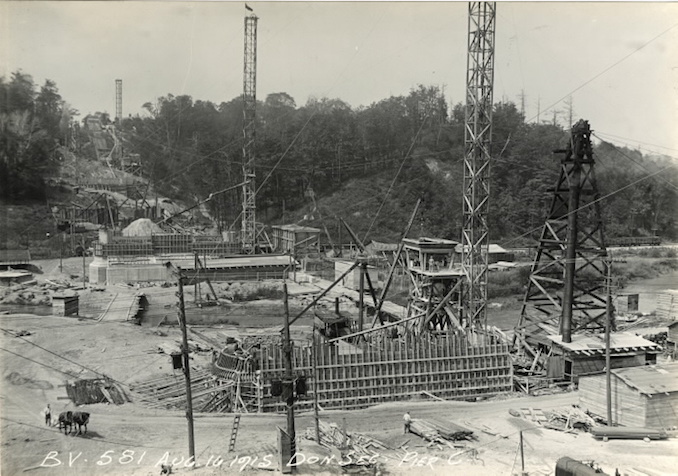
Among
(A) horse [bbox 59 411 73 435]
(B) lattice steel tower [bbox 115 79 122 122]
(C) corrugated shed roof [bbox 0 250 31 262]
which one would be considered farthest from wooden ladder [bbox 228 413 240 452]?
(B) lattice steel tower [bbox 115 79 122 122]

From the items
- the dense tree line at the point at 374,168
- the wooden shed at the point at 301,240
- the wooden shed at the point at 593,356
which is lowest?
the wooden shed at the point at 593,356

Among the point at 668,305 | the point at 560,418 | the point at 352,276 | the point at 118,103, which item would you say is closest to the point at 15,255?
the point at 352,276

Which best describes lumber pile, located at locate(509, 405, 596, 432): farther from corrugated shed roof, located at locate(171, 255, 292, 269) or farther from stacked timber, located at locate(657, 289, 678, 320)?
corrugated shed roof, located at locate(171, 255, 292, 269)

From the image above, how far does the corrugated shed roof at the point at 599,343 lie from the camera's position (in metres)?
26.0

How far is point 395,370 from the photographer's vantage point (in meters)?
24.0

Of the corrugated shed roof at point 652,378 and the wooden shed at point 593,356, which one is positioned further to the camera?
the wooden shed at point 593,356

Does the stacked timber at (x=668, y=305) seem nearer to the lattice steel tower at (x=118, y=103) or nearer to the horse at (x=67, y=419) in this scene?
the horse at (x=67, y=419)

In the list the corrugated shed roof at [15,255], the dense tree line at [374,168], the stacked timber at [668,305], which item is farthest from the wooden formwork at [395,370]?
the dense tree line at [374,168]

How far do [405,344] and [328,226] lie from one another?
60.0m

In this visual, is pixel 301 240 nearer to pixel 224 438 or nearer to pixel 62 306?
pixel 62 306

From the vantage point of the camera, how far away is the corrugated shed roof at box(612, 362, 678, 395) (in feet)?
67.8

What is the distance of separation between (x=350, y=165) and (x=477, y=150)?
6904cm

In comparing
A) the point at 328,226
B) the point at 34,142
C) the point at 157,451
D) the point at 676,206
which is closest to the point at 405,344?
the point at 157,451

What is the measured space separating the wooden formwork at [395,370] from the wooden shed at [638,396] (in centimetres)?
399
